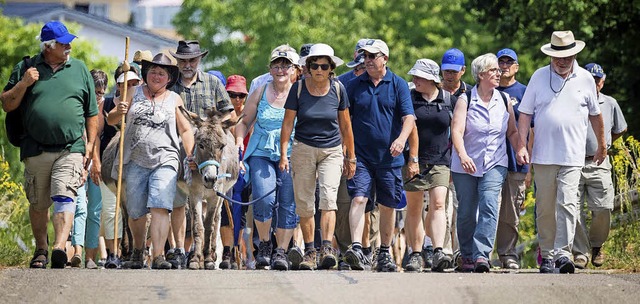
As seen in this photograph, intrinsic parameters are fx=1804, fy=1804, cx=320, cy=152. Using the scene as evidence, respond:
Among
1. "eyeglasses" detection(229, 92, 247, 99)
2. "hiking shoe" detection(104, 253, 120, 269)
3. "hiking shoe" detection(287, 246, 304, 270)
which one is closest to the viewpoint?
"hiking shoe" detection(287, 246, 304, 270)

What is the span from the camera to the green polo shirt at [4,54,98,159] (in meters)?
16.9

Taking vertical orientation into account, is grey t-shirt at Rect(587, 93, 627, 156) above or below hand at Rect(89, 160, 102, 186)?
above

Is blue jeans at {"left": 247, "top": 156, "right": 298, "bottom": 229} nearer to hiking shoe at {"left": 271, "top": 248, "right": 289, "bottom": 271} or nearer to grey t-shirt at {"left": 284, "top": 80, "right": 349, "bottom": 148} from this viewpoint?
hiking shoe at {"left": 271, "top": 248, "right": 289, "bottom": 271}

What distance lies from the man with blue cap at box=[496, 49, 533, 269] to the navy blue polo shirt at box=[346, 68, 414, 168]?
147 centimetres

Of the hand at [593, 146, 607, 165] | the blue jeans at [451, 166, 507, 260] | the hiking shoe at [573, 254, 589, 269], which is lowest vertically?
the hiking shoe at [573, 254, 589, 269]

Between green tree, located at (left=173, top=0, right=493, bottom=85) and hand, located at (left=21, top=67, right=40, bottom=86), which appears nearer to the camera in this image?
hand, located at (left=21, top=67, right=40, bottom=86)

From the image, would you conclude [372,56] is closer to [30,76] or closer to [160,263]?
[160,263]

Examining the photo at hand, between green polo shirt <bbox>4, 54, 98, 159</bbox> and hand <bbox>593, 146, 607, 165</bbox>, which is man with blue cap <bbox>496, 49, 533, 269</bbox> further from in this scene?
green polo shirt <bbox>4, 54, 98, 159</bbox>

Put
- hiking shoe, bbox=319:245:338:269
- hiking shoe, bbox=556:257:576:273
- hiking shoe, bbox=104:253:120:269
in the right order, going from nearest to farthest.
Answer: hiking shoe, bbox=556:257:576:273 → hiking shoe, bbox=319:245:338:269 → hiking shoe, bbox=104:253:120:269

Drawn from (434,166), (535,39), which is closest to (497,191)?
(434,166)

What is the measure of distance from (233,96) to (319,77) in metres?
3.36

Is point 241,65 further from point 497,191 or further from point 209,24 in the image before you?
point 497,191

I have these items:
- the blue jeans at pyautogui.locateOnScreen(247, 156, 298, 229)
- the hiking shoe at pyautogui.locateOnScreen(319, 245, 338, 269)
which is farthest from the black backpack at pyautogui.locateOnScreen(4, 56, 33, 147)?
the hiking shoe at pyautogui.locateOnScreen(319, 245, 338, 269)

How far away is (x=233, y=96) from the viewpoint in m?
20.4
